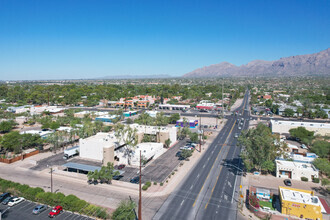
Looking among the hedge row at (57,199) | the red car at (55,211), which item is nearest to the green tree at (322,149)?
the hedge row at (57,199)

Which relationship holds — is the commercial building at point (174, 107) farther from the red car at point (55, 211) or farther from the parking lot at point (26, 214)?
the parking lot at point (26, 214)

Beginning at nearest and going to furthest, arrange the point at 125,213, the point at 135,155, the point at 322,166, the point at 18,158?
the point at 125,213 < the point at 322,166 < the point at 135,155 < the point at 18,158

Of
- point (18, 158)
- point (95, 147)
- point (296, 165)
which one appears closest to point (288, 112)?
point (296, 165)

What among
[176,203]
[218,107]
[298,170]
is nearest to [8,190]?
[176,203]

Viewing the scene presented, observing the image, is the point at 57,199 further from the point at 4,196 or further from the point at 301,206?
the point at 301,206

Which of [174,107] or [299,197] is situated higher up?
[174,107]

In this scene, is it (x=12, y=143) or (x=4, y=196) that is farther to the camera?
(x=12, y=143)
